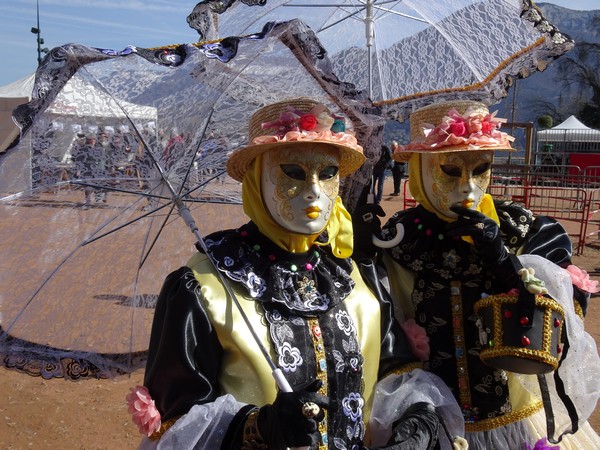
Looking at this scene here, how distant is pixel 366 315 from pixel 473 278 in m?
0.59

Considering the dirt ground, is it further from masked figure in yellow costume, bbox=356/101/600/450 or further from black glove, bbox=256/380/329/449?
black glove, bbox=256/380/329/449

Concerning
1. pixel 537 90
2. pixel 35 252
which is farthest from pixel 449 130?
pixel 537 90

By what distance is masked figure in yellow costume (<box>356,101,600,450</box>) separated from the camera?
238 cm

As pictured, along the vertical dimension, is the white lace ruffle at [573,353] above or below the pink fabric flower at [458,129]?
below

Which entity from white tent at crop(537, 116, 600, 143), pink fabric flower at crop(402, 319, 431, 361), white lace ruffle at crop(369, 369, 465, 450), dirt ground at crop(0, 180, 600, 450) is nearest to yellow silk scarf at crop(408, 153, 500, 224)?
pink fabric flower at crop(402, 319, 431, 361)

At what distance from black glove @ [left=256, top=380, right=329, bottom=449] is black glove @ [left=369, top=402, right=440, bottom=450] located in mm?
348

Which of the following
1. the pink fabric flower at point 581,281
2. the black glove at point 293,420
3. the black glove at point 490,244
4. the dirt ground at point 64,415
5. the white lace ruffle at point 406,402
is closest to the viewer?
the black glove at point 293,420

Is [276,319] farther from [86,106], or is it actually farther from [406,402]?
[86,106]

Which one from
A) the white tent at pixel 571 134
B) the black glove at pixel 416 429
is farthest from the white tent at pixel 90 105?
the white tent at pixel 571 134

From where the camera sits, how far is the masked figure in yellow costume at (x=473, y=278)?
2383 mm

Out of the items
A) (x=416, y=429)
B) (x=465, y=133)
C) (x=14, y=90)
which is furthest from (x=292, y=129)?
(x=14, y=90)

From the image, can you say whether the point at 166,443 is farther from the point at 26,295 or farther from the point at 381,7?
the point at 381,7

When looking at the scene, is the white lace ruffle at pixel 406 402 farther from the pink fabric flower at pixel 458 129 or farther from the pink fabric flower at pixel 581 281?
the pink fabric flower at pixel 458 129

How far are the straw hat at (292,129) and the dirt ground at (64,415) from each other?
231 cm
